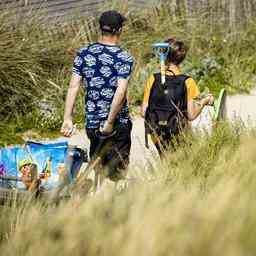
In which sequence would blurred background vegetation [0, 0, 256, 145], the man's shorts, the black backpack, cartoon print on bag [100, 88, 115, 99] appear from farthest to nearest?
blurred background vegetation [0, 0, 256, 145] < the black backpack < the man's shorts < cartoon print on bag [100, 88, 115, 99]

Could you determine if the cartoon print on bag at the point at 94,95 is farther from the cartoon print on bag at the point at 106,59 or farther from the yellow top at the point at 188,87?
the yellow top at the point at 188,87

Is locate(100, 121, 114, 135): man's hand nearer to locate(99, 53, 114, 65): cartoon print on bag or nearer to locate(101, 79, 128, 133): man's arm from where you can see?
locate(101, 79, 128, 133): man's arm

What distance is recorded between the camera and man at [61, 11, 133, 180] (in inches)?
238

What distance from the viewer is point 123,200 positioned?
421 cm

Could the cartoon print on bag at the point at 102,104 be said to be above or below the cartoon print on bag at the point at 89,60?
below

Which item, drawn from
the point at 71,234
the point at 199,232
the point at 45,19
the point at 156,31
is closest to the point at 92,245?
the point at 71,234

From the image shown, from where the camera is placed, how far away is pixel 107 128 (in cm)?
612

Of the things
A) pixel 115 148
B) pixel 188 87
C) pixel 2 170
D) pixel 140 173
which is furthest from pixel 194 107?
pixel 2 170

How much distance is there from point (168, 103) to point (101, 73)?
0.65m

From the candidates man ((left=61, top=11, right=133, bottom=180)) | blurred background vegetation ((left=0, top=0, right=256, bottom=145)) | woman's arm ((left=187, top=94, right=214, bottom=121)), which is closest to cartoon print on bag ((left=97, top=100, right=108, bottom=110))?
man ((left=61, top=11, right=133, bottom=180))

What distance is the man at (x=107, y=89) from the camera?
6.04 meters

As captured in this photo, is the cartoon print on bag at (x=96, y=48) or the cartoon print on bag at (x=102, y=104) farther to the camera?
the cartoon print on bag at (x=102, y=104)

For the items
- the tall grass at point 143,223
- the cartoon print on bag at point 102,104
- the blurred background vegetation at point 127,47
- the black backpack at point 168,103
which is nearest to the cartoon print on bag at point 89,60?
the cartoon print on bag at point 102,104

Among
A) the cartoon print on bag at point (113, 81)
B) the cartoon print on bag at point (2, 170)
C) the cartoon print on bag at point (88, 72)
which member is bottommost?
the cartoon print on bag at point (2, 170)
